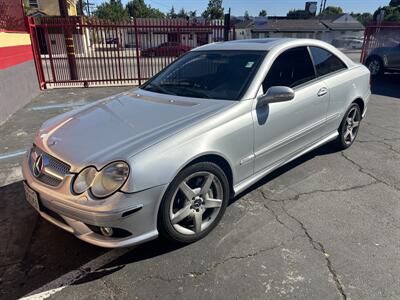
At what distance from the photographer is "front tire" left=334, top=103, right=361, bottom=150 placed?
4414 millimetres

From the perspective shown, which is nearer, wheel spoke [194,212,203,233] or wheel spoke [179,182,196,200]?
wheel spoke [179,182,196,200]

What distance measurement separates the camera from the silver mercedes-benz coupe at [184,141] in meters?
2.19

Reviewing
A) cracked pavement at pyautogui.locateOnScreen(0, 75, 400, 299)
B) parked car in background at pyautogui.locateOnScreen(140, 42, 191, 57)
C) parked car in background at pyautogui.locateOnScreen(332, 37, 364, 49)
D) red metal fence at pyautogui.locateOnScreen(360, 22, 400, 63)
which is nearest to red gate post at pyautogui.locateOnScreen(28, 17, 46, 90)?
parked car in background at pyautogui.locateOnScreen(140, 42, 191, 57)

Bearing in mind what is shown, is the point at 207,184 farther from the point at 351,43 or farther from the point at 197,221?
the point at 351,43

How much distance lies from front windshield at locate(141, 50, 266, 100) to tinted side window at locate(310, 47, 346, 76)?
3.08ft

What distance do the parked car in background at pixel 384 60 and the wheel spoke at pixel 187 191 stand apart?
442 inches

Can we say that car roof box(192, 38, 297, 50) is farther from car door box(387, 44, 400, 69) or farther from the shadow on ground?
car door box(387, 44, 400, 69)

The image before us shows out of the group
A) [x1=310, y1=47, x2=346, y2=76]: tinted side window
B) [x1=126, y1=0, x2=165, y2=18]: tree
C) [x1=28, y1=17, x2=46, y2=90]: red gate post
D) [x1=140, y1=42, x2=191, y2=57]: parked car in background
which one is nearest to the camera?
[x1=310, y1=47, x2=346, y2=76]: tinted side window

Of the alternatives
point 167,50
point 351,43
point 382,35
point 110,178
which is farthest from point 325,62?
point 351,43

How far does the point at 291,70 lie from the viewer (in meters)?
3.53

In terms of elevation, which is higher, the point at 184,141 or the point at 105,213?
the point at 184,141

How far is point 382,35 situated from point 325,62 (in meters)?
11.0

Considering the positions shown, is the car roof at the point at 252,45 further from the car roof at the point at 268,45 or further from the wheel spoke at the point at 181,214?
the wheel spoke at the point at 181,214

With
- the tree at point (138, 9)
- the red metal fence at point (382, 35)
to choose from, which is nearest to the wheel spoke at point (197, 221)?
the red metal fence at point (382, 35)
